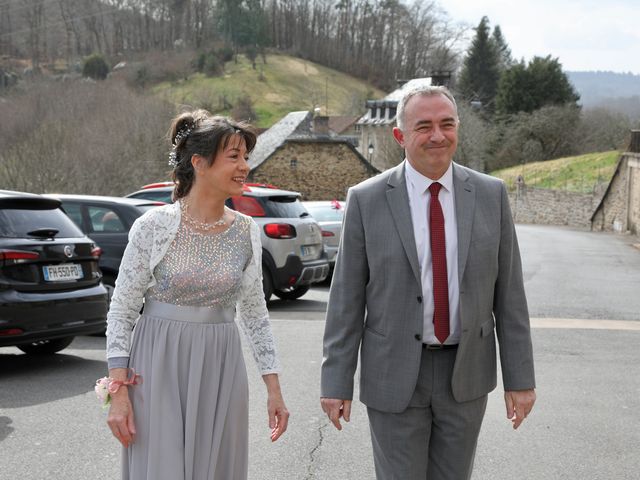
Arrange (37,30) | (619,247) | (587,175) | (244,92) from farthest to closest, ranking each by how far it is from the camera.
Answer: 1. (244,92)
2. (37,30)
3. (587,175)
4. (619,247)

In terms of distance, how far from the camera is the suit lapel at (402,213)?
3.31 meters

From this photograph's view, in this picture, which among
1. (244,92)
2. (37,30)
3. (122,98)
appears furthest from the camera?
(244,92)

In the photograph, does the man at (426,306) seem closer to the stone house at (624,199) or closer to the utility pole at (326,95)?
the stone house at (624,199)

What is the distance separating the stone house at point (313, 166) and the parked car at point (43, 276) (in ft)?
131

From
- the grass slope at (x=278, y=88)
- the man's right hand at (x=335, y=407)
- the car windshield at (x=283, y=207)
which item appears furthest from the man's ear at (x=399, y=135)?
the grass slope at (x=278, y=88)

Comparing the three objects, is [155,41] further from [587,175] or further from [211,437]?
[211,437]

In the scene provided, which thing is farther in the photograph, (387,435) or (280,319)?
(280,319)

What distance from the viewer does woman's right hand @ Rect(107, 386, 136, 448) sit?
3195 mm

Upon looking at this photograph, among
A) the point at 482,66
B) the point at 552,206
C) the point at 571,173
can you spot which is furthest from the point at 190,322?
the point at 482,66

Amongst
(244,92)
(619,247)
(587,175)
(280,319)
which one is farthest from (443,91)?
(244,92)

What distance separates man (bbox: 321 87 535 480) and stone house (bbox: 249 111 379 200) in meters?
45.0

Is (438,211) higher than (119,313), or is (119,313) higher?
(438,211)

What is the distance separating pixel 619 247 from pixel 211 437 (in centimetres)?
2880

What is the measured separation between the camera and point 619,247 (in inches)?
1181
